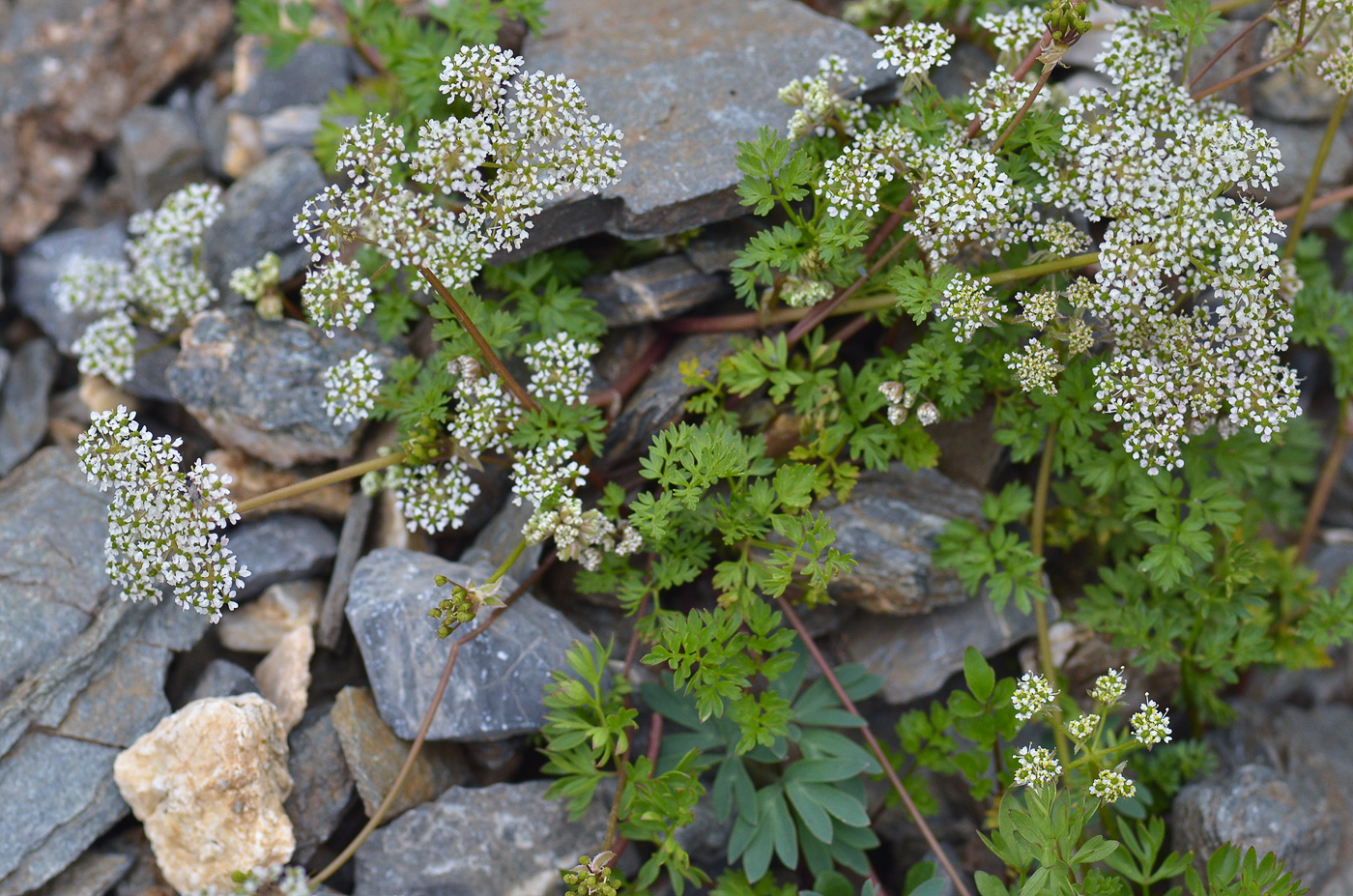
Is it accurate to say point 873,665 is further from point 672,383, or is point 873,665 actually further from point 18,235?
point 18,235

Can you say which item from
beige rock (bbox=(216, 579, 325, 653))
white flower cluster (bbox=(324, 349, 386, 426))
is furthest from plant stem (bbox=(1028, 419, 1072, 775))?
beige rock (bbox=(216, 579, 325, 653))

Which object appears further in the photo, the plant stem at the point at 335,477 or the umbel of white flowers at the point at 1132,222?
the plant stem at the point at 335,477

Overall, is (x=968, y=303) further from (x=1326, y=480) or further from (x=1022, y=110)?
(x=1326, y=480)

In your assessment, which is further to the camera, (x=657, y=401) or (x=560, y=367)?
(x=657, y=401)

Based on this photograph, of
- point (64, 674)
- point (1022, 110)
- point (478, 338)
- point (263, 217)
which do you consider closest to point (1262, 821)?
point (1022, 110)

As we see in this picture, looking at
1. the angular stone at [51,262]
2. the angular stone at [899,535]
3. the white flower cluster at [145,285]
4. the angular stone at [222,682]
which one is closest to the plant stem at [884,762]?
the angular stone at [899,535]

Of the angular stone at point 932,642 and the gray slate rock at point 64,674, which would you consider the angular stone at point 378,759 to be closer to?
the gray slate rock at point 64,674

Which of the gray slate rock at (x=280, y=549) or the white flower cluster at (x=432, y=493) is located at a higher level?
the white flower cluster at (x=432, y=493)
